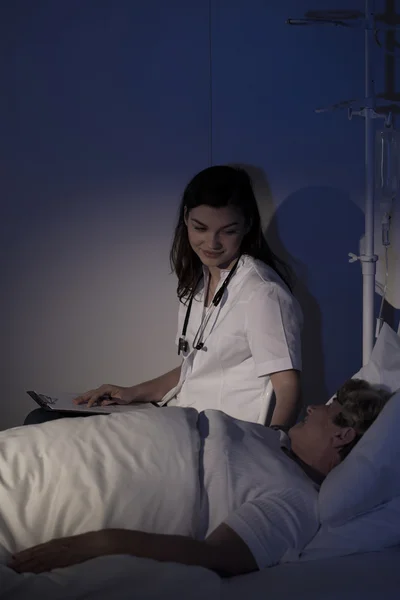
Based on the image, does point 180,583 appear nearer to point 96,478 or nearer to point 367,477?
point 96,478

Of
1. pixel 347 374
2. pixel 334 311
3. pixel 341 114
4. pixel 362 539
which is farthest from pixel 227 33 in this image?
pixel 362 539

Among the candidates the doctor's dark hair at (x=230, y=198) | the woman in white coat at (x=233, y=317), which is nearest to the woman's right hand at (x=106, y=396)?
the woman in white coat at (x=233, y=317)

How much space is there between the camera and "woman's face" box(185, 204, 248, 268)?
7.69 feet

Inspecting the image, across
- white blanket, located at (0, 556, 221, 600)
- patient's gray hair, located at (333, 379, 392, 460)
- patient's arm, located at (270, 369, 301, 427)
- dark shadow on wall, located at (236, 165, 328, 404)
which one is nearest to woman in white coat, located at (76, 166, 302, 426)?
patient's arm, located at (270, 369, 301, 427)

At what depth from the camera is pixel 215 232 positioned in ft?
7.70

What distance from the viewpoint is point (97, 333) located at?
9.75 feet

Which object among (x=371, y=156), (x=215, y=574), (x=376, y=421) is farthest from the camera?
(x=371, y=156)

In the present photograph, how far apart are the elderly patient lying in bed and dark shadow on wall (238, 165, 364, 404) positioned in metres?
1.00

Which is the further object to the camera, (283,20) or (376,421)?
(283,20)

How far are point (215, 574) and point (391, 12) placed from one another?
2197 mm

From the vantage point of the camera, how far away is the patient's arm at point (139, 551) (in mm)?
1380

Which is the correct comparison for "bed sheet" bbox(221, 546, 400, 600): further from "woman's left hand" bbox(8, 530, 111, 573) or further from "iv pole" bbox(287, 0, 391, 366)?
"iv pole" bbox(287, 0, 391, 366)

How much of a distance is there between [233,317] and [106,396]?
0.48 metres

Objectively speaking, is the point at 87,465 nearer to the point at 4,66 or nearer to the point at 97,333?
the point at 97,333
